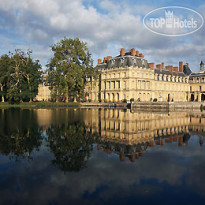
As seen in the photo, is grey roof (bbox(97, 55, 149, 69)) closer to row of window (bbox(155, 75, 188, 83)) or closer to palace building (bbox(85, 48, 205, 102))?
palace building (bbox(85, 48, 205, 102))

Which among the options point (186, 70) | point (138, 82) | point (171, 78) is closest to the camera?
point (138, 82)

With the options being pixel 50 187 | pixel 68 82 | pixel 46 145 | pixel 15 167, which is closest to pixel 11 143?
pixel 46 145

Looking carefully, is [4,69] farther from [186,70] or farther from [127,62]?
[186,70]

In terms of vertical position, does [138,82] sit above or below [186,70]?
below

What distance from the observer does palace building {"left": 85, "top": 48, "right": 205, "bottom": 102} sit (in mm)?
56844

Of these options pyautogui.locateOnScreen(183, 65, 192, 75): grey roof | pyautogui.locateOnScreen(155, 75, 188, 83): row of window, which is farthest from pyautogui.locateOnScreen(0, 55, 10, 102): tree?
pyautogui.locateOnScreen(183, 65, 192, 75): grey roof

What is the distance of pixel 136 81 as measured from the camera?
187 feet

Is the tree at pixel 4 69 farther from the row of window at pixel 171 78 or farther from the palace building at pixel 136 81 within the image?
the row of window at pixel 171 78

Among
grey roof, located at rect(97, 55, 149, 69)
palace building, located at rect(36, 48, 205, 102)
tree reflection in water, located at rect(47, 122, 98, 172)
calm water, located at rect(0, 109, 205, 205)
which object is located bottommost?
calm water, located at rect(0, 109, 205, 205)

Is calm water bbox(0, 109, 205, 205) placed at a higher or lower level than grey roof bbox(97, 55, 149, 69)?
lower

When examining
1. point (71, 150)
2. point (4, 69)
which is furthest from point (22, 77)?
point (71, 150)

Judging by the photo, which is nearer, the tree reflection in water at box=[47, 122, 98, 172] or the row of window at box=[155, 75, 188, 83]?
the tree reflection in water at box=[47, 122, 98, 172]

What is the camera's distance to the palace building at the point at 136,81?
56844 mm

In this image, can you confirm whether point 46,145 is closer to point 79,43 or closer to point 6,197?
point 6,197
